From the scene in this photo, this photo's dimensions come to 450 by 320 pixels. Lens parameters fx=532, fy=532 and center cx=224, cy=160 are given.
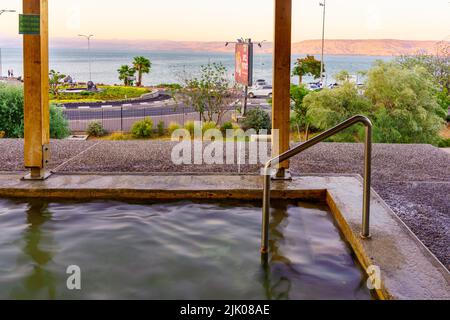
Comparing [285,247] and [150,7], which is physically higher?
[150,7]

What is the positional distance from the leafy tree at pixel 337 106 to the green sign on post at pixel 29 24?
1076 centimetres

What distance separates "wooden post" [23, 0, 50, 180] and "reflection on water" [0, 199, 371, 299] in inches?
22.2

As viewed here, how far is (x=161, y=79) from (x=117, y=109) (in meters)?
48.9

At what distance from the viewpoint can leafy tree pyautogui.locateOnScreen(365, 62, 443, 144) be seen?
45.2 ft

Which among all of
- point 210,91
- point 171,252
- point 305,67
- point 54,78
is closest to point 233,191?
point 171,252

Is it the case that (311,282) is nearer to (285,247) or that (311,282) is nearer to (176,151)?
(285,247)

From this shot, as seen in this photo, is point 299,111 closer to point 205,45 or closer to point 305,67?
point 205,45

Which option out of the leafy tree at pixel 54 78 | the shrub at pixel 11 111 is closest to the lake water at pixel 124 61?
the leafy tree at pixel 54 78

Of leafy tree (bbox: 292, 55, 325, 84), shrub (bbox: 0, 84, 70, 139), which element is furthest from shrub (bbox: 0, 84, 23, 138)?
leafy tree (bbox: 292, 55, 325, 84)

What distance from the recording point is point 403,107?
46.0 feet

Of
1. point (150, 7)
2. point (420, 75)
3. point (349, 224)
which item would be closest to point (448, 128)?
point (420, 75)

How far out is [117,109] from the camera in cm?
2689

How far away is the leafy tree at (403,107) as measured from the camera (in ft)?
45.2

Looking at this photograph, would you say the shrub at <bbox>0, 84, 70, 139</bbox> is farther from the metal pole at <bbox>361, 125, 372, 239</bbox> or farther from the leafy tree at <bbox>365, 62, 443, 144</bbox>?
the metal pole at <bbox>361, 125, 372, 239</bbox>
